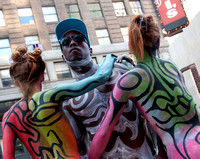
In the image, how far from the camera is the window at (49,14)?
20.3 metres

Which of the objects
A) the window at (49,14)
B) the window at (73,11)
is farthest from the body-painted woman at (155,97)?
the window at (73,11)

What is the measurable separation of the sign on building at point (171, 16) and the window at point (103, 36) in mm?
4129

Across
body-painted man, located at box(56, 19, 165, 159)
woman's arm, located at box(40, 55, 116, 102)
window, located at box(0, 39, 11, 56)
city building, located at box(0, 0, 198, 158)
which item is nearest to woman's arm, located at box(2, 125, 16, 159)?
woman's arm, located at box(40, 55, 116, 102)

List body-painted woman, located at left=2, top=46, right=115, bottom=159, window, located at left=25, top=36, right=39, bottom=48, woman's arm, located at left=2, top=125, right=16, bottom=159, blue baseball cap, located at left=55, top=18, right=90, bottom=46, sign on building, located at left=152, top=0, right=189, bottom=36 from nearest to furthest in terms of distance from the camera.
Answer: body-painted woman, located at left=2, top=46, right=115, bottom=159 < woman's arm, located at left=2, top=125, right=16, bottom=159 < blue baseball cap, located at left=55, top=18, right=90, bottom=46 < sign on building, located at left=152, top=0, right=189, bottom=36 < window, located at left=25, top=36, right=39, bottom=48

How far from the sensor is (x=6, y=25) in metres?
19.1

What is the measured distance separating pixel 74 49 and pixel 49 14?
18.1 meters

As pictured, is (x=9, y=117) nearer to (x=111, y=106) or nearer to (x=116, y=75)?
(x=111, y=106)

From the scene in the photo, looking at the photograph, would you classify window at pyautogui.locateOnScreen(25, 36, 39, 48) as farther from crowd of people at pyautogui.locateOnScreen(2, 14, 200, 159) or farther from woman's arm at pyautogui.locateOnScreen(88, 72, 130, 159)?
woman's arm at pyautogui.locateOnScreen(88, 72, 130, 159)

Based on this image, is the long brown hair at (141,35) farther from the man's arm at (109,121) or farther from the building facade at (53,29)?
the building facade at (53,29)

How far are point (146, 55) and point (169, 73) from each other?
27cm

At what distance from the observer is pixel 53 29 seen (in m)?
19.8

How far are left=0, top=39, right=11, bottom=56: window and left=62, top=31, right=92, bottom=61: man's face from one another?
16310 millimetres

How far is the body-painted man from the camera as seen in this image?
288 cm

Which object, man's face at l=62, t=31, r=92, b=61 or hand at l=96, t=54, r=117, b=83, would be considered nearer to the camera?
hand at l=96, t=54, r=117, b=83
